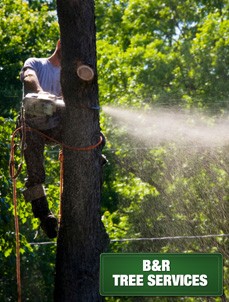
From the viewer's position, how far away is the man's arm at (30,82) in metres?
7.12

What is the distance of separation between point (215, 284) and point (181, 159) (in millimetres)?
13646

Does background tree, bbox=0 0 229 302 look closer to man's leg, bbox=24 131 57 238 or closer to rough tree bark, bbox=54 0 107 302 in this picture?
man's leg, bbox=24 131 57 238

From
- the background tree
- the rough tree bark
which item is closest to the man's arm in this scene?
the rough tree bark

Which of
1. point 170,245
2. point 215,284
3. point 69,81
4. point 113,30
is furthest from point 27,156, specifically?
point 113,30

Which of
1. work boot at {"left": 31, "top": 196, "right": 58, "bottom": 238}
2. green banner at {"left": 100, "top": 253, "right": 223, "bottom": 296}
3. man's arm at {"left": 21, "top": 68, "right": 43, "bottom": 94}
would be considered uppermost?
man's arm at {"left": 21, "top": 68, "right": 43, "bottom": 94}

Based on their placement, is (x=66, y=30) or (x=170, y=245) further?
(x=170, y=245)

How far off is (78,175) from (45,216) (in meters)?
0.54

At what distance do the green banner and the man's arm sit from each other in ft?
4.20

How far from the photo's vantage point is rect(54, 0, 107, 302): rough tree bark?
666 cm

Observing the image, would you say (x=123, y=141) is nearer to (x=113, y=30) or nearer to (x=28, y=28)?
(x=28, y=28)

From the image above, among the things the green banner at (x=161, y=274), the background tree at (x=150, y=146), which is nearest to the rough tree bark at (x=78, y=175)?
the green banner at (x=161, y=274)

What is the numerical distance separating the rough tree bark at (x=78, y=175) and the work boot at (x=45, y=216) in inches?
14.4

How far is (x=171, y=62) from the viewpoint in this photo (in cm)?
2362

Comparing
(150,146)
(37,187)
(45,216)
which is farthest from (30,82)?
(150,146)
